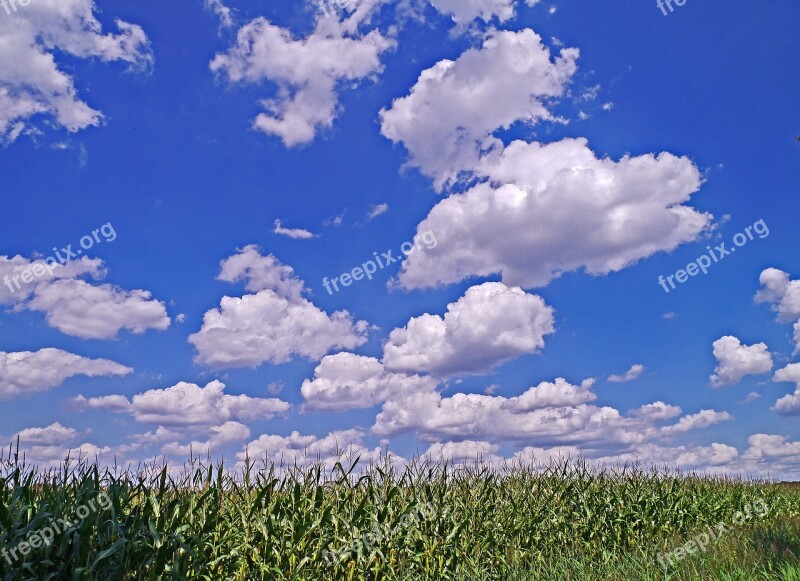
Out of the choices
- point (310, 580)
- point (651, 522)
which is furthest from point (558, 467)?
point (310, 580)

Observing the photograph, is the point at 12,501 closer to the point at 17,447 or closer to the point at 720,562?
the point at 17,447

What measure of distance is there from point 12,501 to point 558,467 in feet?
46.9

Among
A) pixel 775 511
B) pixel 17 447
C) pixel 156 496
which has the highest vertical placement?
pixel 17 447

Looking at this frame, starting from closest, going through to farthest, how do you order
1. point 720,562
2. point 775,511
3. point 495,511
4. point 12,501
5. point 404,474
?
point 12,501 < point 720,562 < point 404,474 < point 495,511 < point 775,511

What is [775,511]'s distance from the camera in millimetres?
27750

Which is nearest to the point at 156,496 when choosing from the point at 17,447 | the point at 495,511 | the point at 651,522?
the point at 17,447

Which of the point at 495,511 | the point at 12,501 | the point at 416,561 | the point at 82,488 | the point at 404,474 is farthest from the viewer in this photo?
the point at 495,511

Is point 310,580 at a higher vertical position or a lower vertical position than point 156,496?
lower

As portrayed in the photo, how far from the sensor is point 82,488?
923 centimetres

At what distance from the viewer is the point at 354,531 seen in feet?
38.5

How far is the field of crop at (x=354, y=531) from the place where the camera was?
8.58 m

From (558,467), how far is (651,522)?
3338mm

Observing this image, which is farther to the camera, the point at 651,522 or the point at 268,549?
the point at 651,522

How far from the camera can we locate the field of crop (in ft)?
28.1
